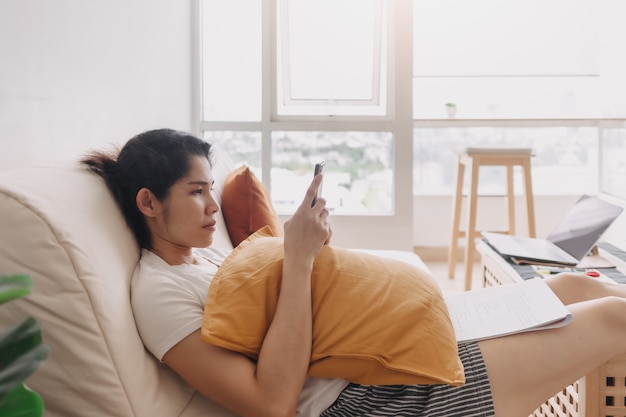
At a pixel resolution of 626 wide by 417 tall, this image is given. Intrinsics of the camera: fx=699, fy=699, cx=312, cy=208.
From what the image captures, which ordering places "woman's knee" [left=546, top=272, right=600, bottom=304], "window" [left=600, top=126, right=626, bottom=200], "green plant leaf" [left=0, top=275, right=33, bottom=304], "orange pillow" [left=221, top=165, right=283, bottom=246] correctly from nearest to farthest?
1. "green plant leaf" [left=0, top=275, right=33, bottom=304]
2. "woman's knee" [left=546, top=272, right=600, bottom=304]
3. "orange pillow" [left=221, top=165, right=283, bottom=246]
4. "window" [left=600, top=126, right=626, bottom=200]

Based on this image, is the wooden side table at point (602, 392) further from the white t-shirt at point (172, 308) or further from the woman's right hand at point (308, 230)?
the woman's right hand at point (308, 230)

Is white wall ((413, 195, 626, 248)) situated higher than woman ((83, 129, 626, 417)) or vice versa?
woman ((83, 129, 626, 417))

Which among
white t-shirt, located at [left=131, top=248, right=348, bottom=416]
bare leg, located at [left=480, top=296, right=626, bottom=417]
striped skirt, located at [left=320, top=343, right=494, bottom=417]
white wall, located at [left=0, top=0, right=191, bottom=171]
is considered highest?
white wall, located at [left=0, top=0, right=191, bottom=171]

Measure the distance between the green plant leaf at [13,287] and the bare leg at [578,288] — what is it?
5.15 ft

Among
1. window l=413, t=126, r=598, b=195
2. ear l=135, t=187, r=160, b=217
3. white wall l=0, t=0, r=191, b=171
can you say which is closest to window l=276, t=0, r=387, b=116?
white wall l=0, t=0, r=191, b=171

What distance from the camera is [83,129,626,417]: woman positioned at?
129cm

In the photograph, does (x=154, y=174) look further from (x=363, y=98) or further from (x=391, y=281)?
(x=363, y=98)

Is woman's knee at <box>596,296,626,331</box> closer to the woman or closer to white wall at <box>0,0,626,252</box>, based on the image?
the woman

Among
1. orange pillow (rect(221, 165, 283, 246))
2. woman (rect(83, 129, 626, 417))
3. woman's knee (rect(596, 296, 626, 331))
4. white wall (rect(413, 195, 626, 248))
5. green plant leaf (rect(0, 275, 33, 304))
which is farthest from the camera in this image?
white wall (rect(413, 195, 626, 248))

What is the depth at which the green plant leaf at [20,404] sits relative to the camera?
633 millimetres

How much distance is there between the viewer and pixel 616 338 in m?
1.51

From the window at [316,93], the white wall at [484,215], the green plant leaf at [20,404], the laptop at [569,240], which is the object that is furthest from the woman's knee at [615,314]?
the white wall at [484,215]

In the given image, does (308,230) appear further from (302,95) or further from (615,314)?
(302,95)

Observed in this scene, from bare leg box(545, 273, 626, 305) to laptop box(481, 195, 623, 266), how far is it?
1.39ft
